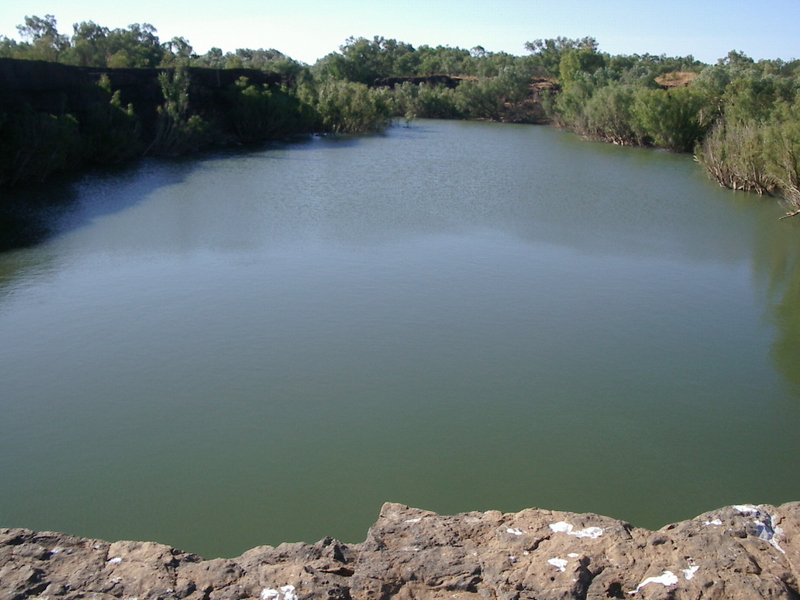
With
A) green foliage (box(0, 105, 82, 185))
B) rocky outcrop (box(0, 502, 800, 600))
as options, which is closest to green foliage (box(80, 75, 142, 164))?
green foliage (box(0, 105, 82, 185))

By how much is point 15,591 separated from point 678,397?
5.32 metres

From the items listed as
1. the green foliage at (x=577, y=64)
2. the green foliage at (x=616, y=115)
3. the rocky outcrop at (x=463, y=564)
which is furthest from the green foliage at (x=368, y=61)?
the rocky outcrop at (x=463, y=564)

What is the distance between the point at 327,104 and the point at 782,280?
21816 mm

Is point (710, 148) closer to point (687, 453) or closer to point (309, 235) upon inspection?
point (309, 235)

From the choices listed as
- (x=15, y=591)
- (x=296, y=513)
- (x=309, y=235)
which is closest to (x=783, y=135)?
(x=309, y=235)

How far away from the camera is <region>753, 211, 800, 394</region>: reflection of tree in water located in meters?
7.56

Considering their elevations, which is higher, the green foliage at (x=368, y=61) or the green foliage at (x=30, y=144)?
the green foliage at (x=368, y=61)

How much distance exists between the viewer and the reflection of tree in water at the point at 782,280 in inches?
298

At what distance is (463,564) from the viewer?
3271mm

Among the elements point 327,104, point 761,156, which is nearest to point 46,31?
point 327,104

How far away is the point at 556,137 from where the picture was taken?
29.2 m

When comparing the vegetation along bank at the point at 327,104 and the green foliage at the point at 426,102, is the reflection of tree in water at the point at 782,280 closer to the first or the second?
the vegetation along bank at the point at 327,104

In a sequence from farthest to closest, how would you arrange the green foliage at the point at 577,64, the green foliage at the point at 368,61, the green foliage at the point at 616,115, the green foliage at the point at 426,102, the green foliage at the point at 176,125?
the green foliage at the point at 368,61 < the green foliage at the point at 577,64 < the green foliage at the point at 426,102 < the green foliage at the point at 616,115 < the green foliage at the point at 176,125

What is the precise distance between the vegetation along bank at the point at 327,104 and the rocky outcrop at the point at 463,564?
12.0 metres
